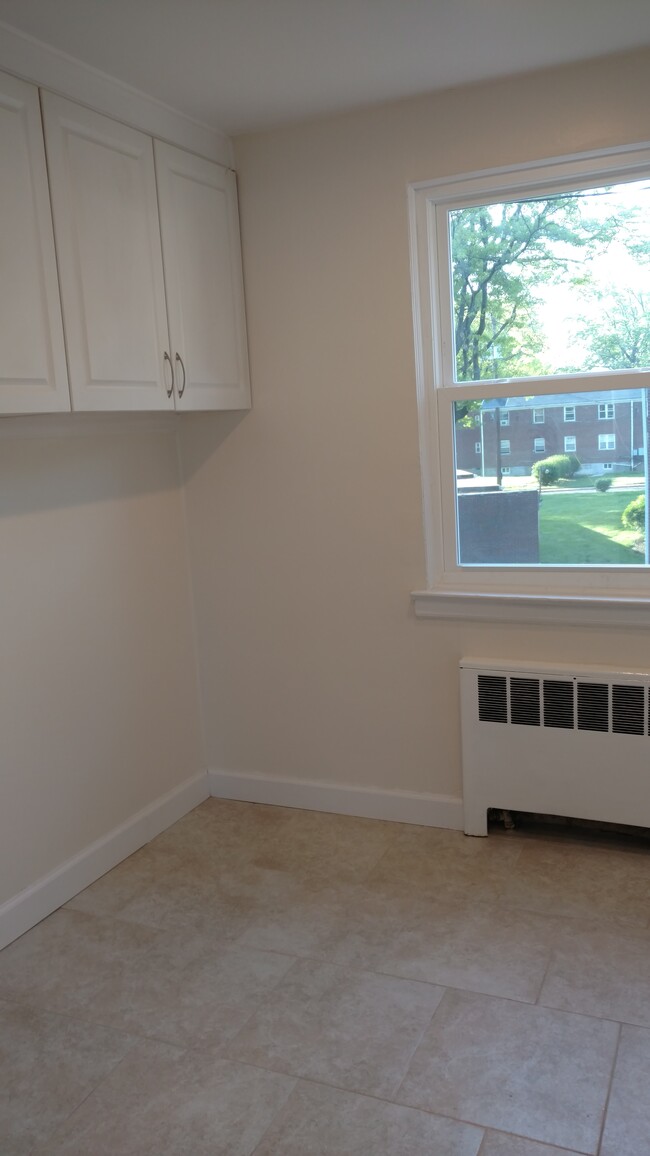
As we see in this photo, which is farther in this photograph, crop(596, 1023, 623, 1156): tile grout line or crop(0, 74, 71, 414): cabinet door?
crop(0, 74, 71, 414): cabinet door

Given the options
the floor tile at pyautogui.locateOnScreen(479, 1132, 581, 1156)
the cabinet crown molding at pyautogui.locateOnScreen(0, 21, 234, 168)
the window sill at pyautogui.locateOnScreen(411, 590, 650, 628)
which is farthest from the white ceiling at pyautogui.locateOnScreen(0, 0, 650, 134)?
the floor tile at pyautogui.locateOnScreen(479, 1132, 581, 1156)

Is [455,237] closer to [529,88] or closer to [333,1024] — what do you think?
[529,88]

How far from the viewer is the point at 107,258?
2506 mm

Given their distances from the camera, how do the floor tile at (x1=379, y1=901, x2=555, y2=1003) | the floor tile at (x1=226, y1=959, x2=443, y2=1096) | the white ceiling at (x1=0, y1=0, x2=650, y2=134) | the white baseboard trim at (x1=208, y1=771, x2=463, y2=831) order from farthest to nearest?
the white baseboard trim at (x1=208, y1=771, x2=463, y2=831) → the floor tile at (x1=379, y1=901, x2=555, y2=1003) → the white ceiling at (x1=0, y1=0, x2=650, y2=134) → the floor tile at (x1=226, y1=959, x2=443, y2=1096)

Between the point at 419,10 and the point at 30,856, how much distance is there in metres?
2.47

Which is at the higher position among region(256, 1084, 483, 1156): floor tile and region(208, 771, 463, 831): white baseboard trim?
region(208, 771, 463, 831): white baseboard trim

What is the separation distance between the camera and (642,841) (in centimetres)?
291

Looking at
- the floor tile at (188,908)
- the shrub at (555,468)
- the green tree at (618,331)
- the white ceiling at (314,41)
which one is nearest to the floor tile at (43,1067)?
the floor tile at (188,908)

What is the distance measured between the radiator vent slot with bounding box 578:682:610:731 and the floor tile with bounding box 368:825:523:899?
0.48m

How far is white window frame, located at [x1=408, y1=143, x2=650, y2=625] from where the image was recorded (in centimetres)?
270

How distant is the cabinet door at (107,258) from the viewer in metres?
2.36

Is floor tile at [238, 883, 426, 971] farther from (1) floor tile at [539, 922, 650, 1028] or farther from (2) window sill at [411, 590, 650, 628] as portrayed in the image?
(2) window sill at [411, 590, 650, 628]

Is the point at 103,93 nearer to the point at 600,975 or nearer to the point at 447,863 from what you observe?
the point at 447,863

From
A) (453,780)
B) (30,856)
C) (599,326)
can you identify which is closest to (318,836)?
(453,780)
